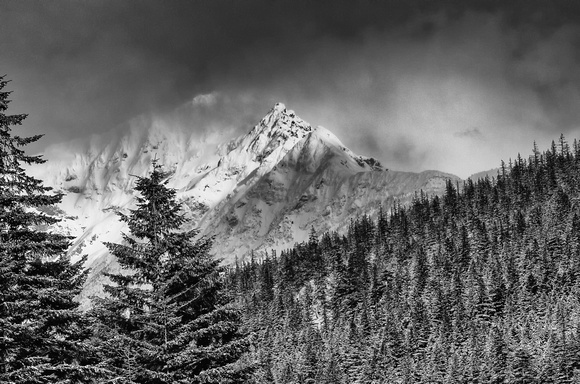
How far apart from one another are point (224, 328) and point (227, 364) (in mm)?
1331

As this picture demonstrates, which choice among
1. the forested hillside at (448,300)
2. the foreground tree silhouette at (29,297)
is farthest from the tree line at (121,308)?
the forested hillside at (448,300)

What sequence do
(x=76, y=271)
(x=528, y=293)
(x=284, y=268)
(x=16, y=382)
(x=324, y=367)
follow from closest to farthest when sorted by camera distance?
(x=16, y=382) < (x=76, y=271) < (x=324, y=367) < (x=528, y=293) < (x=284, y=268)

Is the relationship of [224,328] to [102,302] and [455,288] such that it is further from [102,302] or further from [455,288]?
[455,288]

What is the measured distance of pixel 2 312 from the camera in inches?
697

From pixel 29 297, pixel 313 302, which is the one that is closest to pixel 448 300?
pixel 313 302

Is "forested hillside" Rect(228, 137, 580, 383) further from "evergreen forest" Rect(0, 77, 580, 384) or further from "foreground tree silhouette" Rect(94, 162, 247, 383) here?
"foreground tree silhouette" Rect(94, 162, 247, 383)

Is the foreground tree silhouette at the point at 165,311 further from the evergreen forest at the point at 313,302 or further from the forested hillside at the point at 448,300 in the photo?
the forested hillside at the point at 448,300

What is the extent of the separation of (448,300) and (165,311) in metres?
114

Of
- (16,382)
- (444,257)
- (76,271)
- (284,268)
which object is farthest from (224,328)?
(284,268)

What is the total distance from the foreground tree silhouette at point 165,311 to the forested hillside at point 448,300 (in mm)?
50519

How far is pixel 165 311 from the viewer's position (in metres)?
20.2

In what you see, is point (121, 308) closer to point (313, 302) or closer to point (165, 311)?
point (165, 311)

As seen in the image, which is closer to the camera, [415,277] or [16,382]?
[16,382]

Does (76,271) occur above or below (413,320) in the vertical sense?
below
